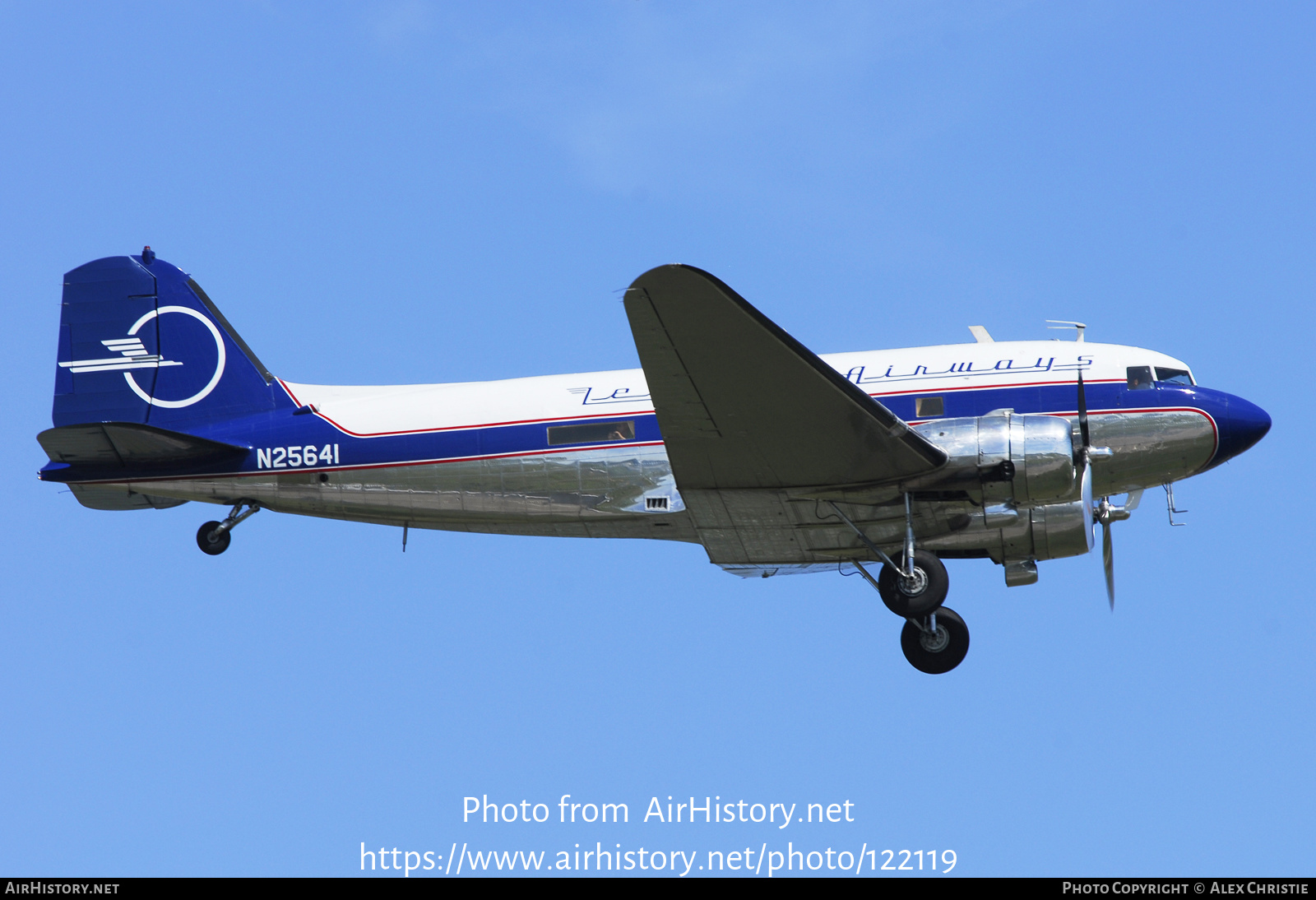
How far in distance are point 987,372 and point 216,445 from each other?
28.3 ft

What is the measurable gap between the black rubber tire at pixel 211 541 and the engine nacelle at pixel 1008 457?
800cm

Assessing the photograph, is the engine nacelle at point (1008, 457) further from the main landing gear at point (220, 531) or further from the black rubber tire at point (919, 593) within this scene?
the main landing gear at point (220, 531)

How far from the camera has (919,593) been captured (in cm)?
1304

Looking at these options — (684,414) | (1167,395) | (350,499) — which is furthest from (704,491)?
(1167,395)

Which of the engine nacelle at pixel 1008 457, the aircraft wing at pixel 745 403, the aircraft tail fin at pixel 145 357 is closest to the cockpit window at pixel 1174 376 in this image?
the engine nacelle at pixel 1008 457

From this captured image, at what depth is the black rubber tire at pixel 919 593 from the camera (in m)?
13.0

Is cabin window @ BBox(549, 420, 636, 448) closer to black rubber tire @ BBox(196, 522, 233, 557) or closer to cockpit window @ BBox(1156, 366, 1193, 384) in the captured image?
black rubber tire @ BBox(196, 522, 233, 557)

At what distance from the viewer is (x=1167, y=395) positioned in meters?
14.0

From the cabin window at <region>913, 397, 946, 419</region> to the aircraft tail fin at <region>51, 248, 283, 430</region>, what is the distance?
24.6ft

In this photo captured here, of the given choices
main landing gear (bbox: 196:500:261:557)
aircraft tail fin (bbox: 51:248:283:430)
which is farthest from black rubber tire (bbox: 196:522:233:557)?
aircraft tail fin (bbox: 51:248:283:430)

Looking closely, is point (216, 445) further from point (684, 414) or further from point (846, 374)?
A: point (846, 374)

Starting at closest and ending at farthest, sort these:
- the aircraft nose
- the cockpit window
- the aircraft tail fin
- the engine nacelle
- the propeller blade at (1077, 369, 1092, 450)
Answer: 1. the engine nacelle
2. the propeller blade at (1077, 369, 1092, 450)
3. the aircraft nose
4. the cockpit window
5. the aircraft tail fin

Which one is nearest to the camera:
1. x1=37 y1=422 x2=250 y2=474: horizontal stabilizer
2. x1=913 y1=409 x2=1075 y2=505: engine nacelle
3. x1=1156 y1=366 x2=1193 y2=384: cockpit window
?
x1=913 y1=409 x2=1075 y2=505: engine nacelle

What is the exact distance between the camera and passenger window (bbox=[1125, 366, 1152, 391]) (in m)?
14.1
